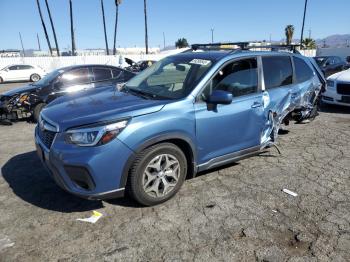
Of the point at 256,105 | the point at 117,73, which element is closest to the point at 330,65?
the point at 117,73

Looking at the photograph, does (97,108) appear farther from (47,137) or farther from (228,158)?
(228,158)

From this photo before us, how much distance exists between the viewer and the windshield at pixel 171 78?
13.0 ft

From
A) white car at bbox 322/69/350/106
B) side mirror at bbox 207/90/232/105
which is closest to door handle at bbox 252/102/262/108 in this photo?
side mirror at bbox 207/90/232/105

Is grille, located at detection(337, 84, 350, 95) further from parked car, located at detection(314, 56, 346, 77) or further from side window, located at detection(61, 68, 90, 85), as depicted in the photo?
parked car, located at detection(314, 56, 346, 77)

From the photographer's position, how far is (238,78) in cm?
436

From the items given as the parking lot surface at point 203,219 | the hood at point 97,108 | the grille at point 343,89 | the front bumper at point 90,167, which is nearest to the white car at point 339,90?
the grille at point 343,89

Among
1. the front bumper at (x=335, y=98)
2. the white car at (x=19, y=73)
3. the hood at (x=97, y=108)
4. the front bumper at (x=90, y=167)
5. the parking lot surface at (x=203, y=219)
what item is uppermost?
the hood at (x=97, y=108)

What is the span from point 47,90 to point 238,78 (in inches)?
233

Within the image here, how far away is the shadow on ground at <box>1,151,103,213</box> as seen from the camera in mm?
3822

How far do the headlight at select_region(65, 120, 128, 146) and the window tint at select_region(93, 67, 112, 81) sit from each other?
606 cm

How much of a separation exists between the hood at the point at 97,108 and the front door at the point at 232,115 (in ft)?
1.90

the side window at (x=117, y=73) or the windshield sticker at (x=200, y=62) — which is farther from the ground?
the windshield sticker at (x=200, y=62)

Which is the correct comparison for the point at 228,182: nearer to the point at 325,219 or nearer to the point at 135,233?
the point at 325,219

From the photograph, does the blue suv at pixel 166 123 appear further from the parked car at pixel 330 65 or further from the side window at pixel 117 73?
the parked car at pixel 330 65
